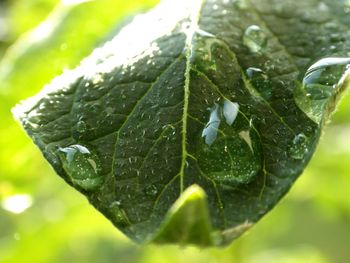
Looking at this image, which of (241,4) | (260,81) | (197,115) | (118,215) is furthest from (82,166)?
(241,4)

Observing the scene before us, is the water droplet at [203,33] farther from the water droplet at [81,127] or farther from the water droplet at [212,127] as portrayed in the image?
the water droplet at [81,127]

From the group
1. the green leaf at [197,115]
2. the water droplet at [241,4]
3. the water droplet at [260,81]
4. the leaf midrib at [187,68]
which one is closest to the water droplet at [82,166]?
the green leaf at [197,115]

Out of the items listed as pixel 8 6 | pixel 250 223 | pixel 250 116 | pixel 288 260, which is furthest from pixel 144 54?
pixel 8 6

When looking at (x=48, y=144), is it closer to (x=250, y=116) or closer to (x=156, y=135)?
(x=156, y=135)

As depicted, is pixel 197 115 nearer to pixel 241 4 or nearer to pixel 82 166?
pixel 82 166

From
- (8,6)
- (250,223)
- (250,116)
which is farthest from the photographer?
(8,6)

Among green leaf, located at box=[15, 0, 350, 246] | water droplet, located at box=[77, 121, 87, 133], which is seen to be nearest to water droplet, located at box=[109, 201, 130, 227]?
green leaf, located at box=[15, 0, 350, 246]
